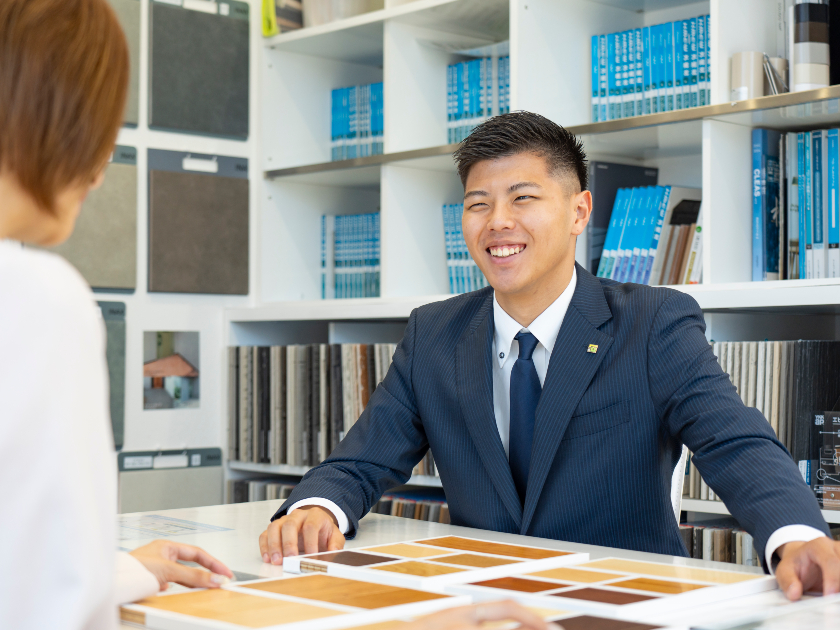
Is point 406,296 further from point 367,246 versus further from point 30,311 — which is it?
point 30,311

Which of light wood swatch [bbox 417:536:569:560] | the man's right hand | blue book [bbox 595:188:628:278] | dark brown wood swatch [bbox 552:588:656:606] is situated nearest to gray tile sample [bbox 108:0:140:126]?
blue book [bbox 595:188:628:278]

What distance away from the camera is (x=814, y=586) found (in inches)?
45.4

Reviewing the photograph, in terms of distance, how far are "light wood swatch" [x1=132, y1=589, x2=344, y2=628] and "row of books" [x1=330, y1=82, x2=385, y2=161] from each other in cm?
238

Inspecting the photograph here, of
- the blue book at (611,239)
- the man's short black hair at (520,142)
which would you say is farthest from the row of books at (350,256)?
the man's short black hair at (520,142)

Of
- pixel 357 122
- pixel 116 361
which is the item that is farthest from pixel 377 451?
pixel 357 122

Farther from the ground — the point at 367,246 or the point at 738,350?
the point at 367,246

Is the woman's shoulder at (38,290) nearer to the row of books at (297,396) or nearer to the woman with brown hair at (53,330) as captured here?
the woman with brown hair at (53,330)

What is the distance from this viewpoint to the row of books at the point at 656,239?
2605 millimetres

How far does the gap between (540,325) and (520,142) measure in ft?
1.16

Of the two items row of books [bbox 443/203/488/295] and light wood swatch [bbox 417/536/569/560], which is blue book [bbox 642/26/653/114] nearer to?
row of books [bbox 443/203/488/295]

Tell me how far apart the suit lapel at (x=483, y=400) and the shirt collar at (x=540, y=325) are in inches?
0.9

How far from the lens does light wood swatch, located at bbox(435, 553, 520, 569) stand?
122 cm

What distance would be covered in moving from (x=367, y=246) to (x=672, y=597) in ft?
8.23

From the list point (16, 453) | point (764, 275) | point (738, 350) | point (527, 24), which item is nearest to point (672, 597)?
point (16, 453)
